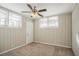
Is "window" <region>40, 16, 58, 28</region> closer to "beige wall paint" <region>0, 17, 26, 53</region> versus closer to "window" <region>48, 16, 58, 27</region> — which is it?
"window" <region>48, 16, 58, 27</region>

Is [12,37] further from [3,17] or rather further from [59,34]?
[59,34]

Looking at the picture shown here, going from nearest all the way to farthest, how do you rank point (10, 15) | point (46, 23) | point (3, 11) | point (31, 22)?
point (3, 11) < point (10, 15) < point (46, 23) < point (31, 22)

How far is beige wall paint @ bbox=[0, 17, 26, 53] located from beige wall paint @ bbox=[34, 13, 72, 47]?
109 cm

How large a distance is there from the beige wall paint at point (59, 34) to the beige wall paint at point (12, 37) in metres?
1.09

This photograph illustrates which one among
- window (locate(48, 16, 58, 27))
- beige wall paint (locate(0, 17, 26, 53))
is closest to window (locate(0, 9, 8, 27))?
beige wall paint (locate(0, 17, 26, 53))

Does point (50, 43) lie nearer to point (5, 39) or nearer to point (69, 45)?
point (69, 45)

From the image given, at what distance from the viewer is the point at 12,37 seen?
3.29m

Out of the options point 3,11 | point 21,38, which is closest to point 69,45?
point 21,38

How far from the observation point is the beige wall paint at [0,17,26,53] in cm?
281

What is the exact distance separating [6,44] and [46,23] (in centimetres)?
260

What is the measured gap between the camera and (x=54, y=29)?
4188 mm

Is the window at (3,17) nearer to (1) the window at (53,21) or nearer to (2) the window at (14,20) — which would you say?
(2) the window at (14,20)

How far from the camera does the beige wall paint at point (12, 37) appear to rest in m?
2.81

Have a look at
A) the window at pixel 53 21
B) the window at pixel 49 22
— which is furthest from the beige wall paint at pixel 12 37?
the window at pixel 53 21
